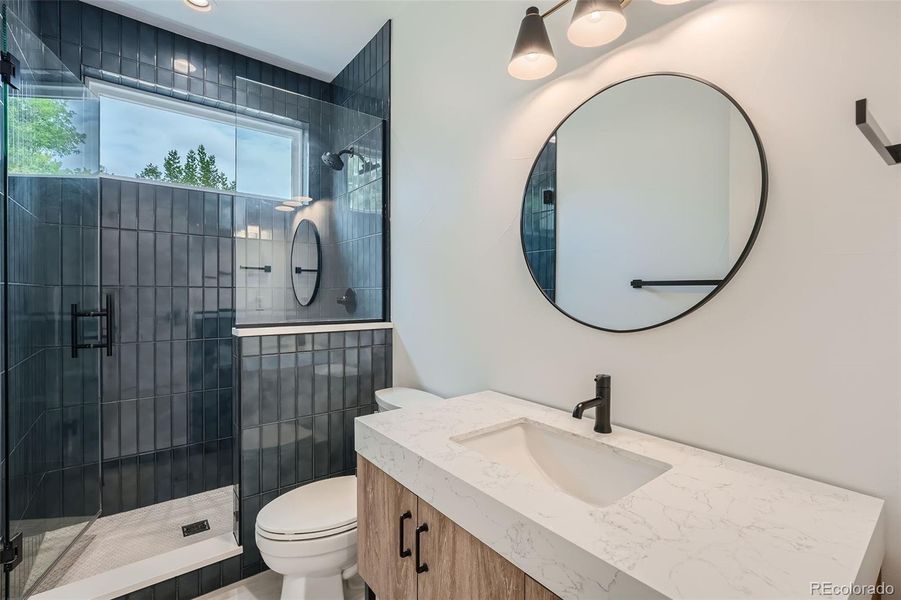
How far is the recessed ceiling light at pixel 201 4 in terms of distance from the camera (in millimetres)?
2107

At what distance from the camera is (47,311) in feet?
5.76

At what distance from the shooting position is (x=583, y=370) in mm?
1330

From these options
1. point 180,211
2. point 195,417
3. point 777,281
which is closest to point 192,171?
point 180,211

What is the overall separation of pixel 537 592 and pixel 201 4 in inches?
114

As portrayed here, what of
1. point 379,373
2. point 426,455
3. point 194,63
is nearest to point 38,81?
point 194,63

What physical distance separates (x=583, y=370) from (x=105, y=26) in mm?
3085

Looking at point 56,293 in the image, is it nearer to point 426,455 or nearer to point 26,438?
point 26,438

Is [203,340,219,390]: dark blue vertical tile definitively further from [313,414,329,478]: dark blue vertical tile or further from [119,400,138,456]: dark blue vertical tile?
[313,414,329,478]: dark blue vertical tile

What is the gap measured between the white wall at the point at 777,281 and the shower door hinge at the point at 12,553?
1872mm

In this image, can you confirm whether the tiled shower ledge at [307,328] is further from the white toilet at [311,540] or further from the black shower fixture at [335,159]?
the black shower fixture at [335,159]

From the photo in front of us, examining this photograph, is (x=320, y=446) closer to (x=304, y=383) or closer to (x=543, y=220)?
(x=304, y=383)

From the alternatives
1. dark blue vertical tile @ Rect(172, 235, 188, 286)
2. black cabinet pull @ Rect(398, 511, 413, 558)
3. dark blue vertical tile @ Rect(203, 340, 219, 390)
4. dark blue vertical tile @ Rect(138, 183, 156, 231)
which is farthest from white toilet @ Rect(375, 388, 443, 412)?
dark blue vertical tile @ Rect(138, 183, 156, 231)

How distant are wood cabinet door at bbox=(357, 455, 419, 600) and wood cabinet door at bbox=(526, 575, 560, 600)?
14.1 inches

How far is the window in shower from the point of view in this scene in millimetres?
2031
